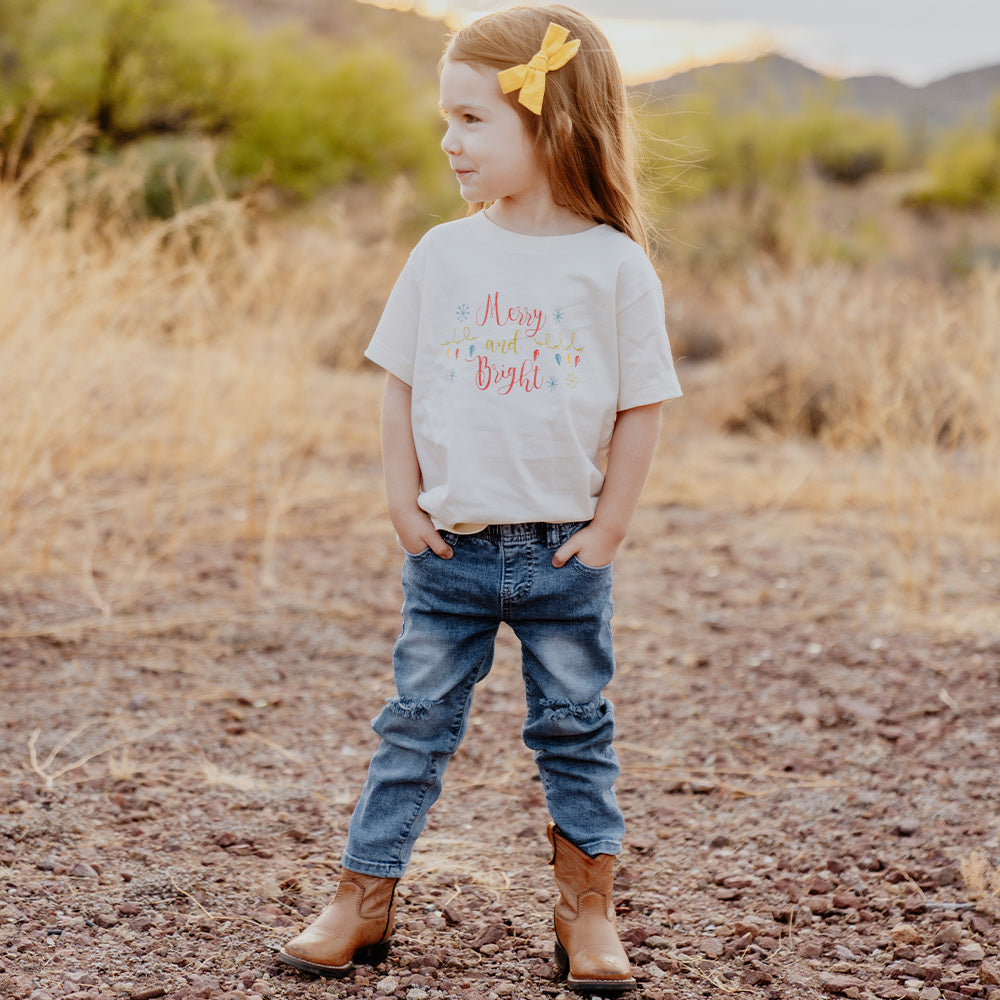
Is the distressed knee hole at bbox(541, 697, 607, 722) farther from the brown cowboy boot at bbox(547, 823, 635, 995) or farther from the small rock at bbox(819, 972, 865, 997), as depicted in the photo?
the small rock at bbox(819, 972, 865, 997)

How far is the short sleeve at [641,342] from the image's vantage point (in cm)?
156

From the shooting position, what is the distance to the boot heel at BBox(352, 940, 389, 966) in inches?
66.6

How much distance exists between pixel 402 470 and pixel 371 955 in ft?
2.51

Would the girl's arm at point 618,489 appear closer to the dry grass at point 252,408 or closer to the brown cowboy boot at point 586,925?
the brown cowboy boot at point 586,925

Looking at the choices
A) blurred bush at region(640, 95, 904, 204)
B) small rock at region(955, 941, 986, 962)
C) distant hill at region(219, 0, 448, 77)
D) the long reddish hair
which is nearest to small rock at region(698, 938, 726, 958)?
small rock at region(955, 941, 986, 962)

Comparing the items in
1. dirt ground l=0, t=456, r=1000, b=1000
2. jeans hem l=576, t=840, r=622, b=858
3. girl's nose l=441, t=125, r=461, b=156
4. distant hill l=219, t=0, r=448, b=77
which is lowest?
dirt ground l=0, t=456, r=1000, b=1000

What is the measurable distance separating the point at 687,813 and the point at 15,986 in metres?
1.37

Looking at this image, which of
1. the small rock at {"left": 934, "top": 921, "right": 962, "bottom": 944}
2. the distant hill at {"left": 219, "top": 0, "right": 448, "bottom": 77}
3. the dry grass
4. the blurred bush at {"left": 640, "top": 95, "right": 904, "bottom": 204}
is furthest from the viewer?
the distant hill at {"left": 219, "top": 0, "right": 448, "bottom": 77}

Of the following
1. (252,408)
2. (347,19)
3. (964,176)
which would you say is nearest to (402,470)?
(252,408)

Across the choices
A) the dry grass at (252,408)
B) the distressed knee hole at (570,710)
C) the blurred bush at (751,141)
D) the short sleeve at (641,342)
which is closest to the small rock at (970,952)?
the distressed knee hole at (570,710)

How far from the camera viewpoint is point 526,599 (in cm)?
158

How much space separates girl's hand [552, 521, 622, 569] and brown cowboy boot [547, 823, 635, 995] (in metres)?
0.47

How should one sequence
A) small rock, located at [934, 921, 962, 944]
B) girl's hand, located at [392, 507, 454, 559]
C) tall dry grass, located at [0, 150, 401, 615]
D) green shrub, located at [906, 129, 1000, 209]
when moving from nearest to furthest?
1. girl's hand, located at [392, 507, 454, 559]
2. small rock, located at [934, 921, 962, 944]
3. tall dry grass, located at [0, 150, 401, 615]
4. green shrub, located at [906, 129, 1000, 209]

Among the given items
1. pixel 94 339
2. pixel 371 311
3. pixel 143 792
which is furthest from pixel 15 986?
pixel 371 311
